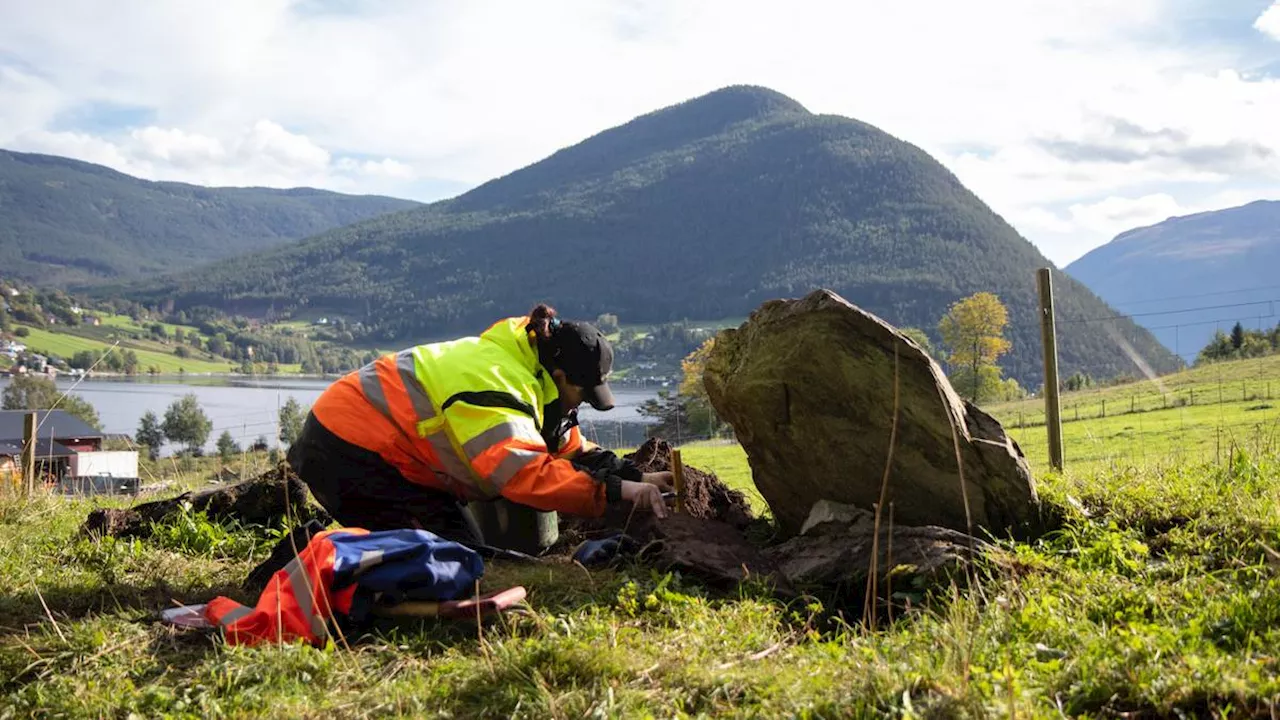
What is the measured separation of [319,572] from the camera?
4062 mm

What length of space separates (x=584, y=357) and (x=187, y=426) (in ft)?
247

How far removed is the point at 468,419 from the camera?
191 inches

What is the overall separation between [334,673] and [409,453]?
72.5 inches

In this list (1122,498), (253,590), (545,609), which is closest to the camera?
(545,609)

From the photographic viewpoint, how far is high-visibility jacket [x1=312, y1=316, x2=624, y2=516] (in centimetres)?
480

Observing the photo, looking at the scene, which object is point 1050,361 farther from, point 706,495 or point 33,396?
point 33,396

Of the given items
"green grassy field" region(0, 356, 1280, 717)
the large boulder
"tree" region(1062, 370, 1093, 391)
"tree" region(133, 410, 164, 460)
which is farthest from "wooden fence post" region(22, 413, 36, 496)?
"tree" region(133, 410, 164, 460)

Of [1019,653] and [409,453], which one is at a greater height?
[409,453]

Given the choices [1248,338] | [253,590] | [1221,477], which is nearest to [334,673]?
[253,590]

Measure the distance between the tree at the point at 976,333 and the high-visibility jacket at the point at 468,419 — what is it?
2321 inches

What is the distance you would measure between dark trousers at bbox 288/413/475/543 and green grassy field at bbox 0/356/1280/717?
525 millimetres

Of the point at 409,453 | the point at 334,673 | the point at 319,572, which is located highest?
the point at 409,453

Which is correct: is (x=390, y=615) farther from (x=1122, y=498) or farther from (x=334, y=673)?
(x=1122, y=498)

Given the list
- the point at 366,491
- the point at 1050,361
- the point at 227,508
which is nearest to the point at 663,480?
the point at 366,491
